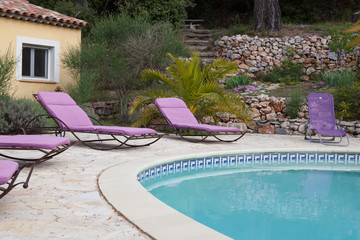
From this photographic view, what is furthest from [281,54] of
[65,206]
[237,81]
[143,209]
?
[65,206]

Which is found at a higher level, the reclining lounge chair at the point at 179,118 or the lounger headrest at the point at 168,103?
the lounger headrest at the point at 168,103

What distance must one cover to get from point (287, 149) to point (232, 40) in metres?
9.69

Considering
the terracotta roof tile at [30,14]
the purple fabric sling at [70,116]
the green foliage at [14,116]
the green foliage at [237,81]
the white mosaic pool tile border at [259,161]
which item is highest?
the terracotta roof tile at [30,14]

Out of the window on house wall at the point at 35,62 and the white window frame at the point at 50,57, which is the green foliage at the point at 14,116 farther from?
the window on house wall at the point at 35,62

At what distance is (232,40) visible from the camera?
17.7 meters

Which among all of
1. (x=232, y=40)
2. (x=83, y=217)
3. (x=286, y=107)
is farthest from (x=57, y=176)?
(x=232, y=40)

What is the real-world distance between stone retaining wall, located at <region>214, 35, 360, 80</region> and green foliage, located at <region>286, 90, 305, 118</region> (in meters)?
3.96

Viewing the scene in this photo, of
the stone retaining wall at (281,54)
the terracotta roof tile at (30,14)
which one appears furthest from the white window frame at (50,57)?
the stone retaining wall at (281,54)

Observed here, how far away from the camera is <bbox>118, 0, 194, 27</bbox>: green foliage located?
17891 mm

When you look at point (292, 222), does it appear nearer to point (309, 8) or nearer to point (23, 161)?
point (23, 161)

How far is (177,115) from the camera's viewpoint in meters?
9.62

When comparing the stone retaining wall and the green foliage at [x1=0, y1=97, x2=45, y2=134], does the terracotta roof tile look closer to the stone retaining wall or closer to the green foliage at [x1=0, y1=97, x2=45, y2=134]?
the green foliage at [x1=0, y1=97, x2=45, y2=134]

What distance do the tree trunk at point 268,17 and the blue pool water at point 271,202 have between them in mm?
12210

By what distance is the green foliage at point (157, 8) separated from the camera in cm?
1789
